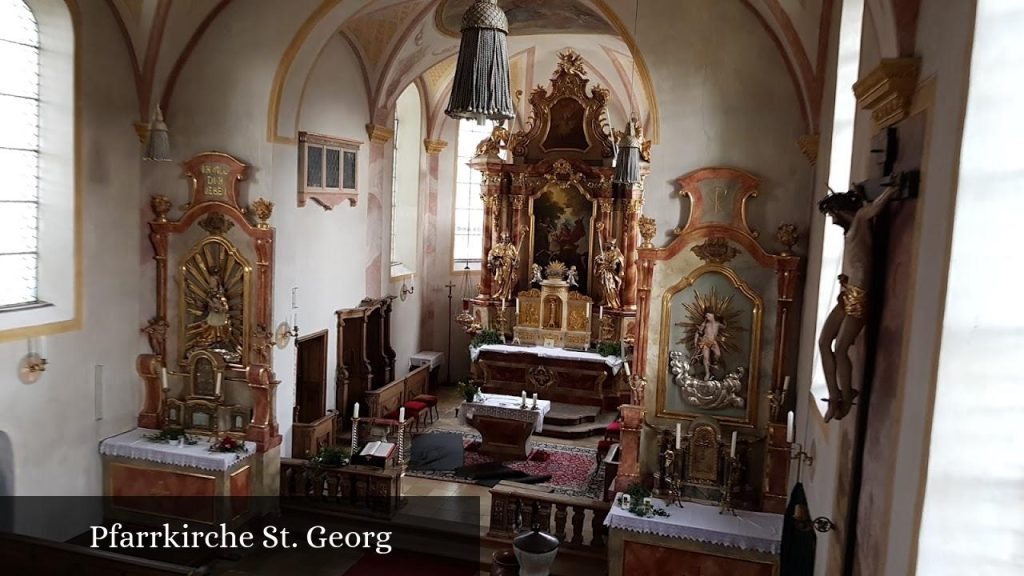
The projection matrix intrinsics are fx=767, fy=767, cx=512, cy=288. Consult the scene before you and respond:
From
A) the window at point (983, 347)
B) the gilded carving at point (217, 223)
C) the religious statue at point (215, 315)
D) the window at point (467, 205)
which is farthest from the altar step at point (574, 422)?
the window at point (983, 347)

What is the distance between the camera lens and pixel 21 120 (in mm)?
9094

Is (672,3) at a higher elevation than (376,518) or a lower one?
higher

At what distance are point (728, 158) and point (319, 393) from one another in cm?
757

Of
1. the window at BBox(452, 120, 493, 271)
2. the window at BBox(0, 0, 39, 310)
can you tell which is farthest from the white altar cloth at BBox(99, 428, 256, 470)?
the window at BBox(452, 120, 493, 271)

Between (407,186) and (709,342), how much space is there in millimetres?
10248

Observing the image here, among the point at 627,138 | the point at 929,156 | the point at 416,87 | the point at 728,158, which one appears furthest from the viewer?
the point at 416,87

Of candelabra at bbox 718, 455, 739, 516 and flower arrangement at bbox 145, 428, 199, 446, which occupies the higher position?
candelabra at bbox 718, 455, 739, 516

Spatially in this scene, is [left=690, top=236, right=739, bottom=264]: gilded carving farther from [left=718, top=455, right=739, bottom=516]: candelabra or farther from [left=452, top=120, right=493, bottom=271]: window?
[left=452, top=120, right=493, bottom=271]: window

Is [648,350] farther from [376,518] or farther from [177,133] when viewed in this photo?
[177,133]

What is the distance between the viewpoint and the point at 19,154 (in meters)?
9.09

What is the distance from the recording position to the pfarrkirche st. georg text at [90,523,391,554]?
31.9ft

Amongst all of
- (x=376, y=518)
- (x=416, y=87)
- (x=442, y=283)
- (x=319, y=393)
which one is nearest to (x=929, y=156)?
(x=376, y=518)

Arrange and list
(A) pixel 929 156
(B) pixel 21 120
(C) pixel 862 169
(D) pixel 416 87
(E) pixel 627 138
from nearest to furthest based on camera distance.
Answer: (A) pixel 929 156
(C) pixel 862 169
(B) pixel 21 120
(E) pixel 627 138
(D) pixel 416 87

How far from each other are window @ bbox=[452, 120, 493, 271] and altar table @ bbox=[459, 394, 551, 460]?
598 cm
